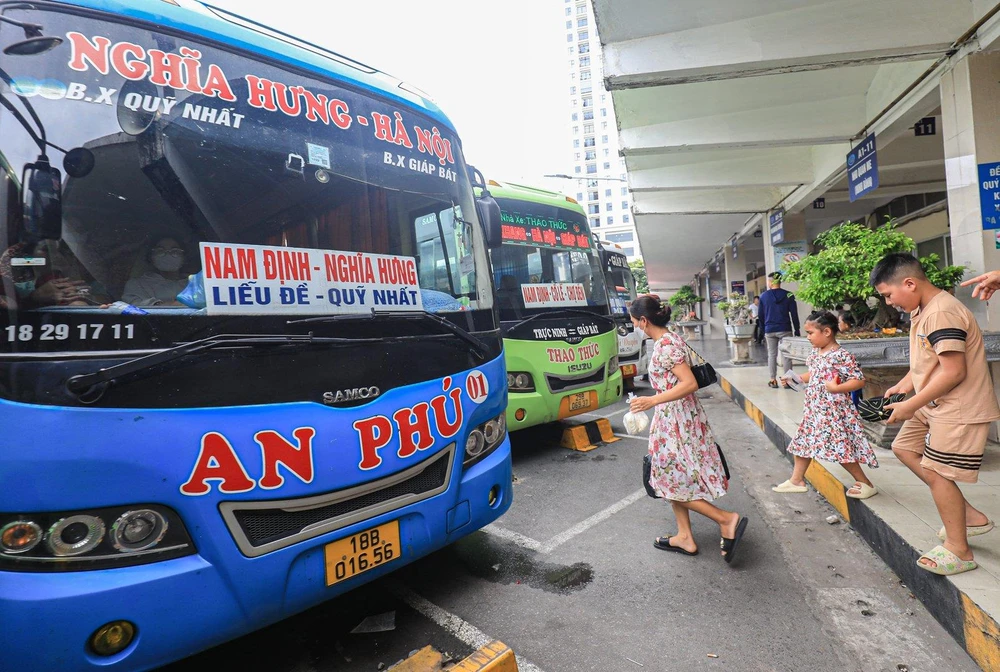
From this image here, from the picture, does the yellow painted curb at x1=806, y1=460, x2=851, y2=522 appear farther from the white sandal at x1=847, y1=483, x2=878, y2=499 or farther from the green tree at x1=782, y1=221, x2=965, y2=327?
the green tree at x1=782, y1=221, x2=965, y2=327

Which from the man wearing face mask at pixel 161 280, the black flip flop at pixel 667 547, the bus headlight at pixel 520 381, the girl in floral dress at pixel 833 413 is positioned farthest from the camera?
the bus headlight at pixel 520 381

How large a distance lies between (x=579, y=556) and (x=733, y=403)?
6138 millimetres

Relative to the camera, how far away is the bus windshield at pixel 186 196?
1.79m

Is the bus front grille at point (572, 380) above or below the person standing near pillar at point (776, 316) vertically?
below

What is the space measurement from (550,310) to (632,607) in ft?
10.9

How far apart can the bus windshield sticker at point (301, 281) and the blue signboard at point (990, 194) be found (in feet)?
17.0

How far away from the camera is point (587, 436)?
6160 millimetres

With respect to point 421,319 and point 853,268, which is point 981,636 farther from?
point 853,268

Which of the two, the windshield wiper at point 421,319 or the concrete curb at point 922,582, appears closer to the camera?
the concrete curb at point 922,582

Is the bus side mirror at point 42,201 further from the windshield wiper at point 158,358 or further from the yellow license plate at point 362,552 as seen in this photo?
the yellow license plate at point 362,552

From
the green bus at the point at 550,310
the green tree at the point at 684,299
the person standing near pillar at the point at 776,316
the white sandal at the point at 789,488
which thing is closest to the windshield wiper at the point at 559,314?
the green bus at the point at 550,310

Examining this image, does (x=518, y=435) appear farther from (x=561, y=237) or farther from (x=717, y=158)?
(x=717, y=158)

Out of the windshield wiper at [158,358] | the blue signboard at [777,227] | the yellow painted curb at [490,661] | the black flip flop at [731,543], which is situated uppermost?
the blue signboard at [777,227]

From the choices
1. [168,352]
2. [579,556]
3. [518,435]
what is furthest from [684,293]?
[168,352]
